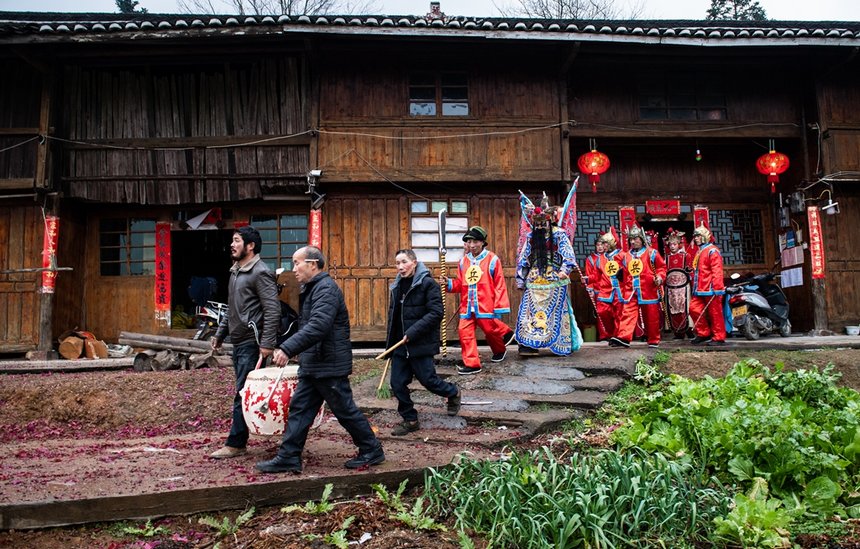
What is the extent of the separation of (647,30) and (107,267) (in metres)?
10.4

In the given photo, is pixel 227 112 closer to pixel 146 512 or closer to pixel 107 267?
pixel 107 267

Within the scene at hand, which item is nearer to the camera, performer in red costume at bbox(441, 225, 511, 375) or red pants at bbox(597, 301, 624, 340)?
performer in red costume at bbox(441, 225, 511, 375)

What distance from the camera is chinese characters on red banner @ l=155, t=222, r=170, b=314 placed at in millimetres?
11945

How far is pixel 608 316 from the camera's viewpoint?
1115 centimetres

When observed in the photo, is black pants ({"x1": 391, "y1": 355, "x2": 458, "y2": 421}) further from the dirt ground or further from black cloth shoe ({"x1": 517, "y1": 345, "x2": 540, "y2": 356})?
black cloth shoe ({"x1": 517, "y1": 345, "x2": 540, "y2": 356})

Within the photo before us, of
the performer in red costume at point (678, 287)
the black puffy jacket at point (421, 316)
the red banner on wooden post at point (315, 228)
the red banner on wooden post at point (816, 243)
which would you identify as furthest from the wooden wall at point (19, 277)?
the red banner on wooden post at point (816, 243)

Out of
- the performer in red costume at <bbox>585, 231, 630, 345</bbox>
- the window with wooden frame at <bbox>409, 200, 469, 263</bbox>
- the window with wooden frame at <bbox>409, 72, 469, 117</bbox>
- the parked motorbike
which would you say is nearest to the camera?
the performer in red costume at <bbox>585, 231, 630, 345</bbox>

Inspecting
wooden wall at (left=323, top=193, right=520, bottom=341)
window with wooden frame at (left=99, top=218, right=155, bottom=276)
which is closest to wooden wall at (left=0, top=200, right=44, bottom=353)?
window with wooden frame at (left=99, top=218, right=155, bottom=276)

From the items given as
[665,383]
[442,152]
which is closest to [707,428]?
[665,383]

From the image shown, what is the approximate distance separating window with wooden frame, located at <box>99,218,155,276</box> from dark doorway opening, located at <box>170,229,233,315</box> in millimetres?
1069

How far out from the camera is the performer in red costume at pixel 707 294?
989 cm

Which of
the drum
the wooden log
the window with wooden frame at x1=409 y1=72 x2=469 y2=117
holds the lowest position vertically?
the drum

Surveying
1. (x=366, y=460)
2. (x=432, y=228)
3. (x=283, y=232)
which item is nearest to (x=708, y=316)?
(x=432, y=228)

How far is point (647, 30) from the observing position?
35.1 feet
